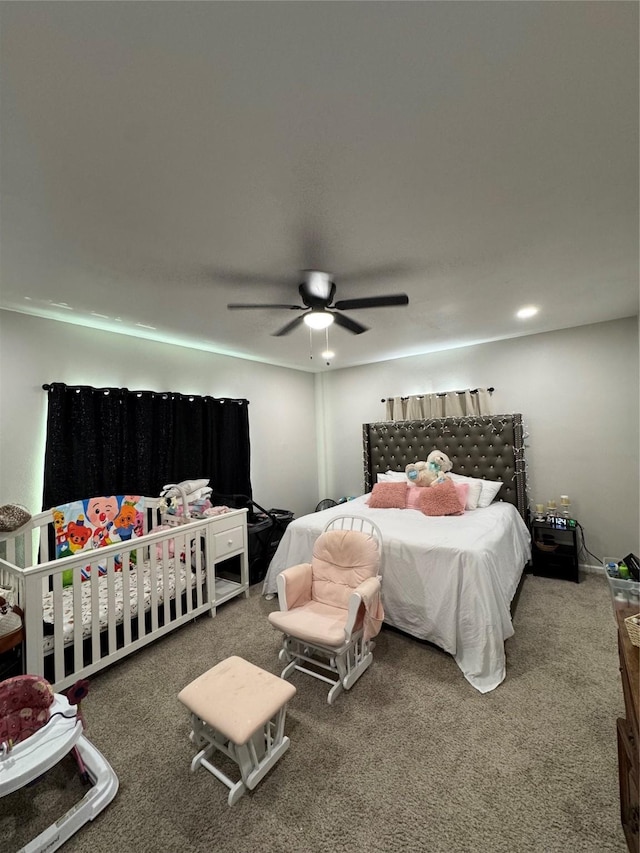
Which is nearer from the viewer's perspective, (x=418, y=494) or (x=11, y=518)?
(x=11, y=518)

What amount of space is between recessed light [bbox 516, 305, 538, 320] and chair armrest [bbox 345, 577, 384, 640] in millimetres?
2558

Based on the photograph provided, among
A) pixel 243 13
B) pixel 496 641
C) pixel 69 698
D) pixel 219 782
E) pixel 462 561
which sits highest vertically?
pixel 243 13

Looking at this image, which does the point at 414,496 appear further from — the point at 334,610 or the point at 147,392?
the point at 147,392

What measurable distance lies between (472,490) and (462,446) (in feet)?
2.18

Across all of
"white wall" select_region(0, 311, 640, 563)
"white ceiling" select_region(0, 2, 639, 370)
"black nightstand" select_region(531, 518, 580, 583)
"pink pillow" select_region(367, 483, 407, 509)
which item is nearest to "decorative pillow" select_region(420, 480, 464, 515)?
"pink pillow" select_region(367, 483, 407, 509)

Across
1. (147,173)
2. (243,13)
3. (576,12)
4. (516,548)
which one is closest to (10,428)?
(147,173)

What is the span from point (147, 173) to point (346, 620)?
2.46 metres

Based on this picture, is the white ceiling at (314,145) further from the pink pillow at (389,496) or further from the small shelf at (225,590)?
the small shelf at (225,590)

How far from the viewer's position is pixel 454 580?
2238 millimetres

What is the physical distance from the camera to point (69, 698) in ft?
4.91

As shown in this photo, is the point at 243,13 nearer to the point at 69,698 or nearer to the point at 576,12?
the point at 576,12

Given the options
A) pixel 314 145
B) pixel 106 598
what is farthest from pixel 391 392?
pixel 106 598

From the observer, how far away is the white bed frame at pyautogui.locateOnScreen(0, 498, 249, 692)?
1950mm

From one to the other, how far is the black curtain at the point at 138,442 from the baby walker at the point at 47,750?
5.27ft
